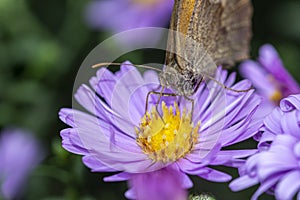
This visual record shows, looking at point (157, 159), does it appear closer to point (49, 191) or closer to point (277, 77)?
point (277, 77)

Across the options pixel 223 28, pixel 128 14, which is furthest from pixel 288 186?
pixel 128 14

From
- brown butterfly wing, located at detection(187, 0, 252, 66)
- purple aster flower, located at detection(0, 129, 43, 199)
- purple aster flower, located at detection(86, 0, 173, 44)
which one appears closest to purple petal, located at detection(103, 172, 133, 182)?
brown butterfly wing, located at detection(187, 0, 252, 66)

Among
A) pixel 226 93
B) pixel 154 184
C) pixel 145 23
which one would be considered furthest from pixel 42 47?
pixel 154 184

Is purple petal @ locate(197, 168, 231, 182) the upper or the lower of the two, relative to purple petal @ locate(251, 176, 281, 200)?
lower

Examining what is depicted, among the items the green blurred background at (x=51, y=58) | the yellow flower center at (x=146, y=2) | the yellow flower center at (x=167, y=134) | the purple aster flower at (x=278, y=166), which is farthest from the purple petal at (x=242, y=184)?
the yellow flower center at (x=146, y=2)

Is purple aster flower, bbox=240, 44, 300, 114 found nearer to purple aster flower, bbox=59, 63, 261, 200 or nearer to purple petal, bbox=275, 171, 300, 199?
purple aster flower, bbox=59, 63, 261, 200

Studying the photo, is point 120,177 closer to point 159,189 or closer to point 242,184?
point 242,184

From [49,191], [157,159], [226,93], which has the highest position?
[226,93]
